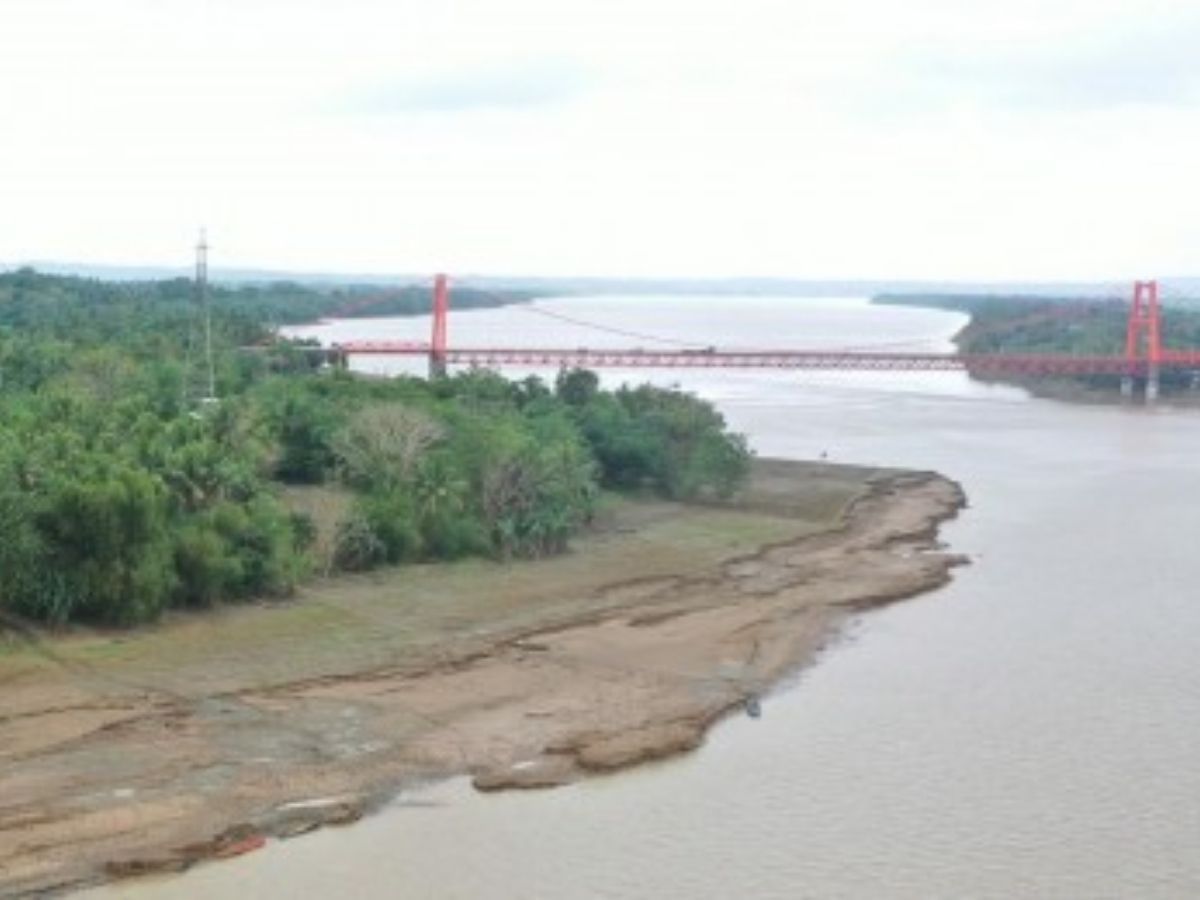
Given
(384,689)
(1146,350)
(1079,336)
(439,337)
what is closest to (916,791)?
(384,689)

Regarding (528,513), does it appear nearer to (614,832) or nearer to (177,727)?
(177,727)

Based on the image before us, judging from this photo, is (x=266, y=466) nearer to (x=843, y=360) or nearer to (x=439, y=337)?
(x=439, y=337)

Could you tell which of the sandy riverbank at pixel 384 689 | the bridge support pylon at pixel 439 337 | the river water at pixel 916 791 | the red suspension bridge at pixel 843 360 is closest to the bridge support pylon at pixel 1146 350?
the red suspension bridge at pixel 843 360

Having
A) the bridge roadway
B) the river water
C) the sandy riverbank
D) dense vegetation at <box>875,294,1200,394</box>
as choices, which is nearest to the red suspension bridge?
the bridge roadway

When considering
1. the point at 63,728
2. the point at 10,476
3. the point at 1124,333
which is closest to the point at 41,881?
the point at 63,728

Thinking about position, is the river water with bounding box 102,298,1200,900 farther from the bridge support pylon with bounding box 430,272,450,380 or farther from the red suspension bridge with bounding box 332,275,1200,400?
the red suspension bridge with bounding box 332,275,1200,400

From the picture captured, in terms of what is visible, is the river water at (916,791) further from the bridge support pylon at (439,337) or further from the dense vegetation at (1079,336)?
the dense vegetation at (1079,336)
